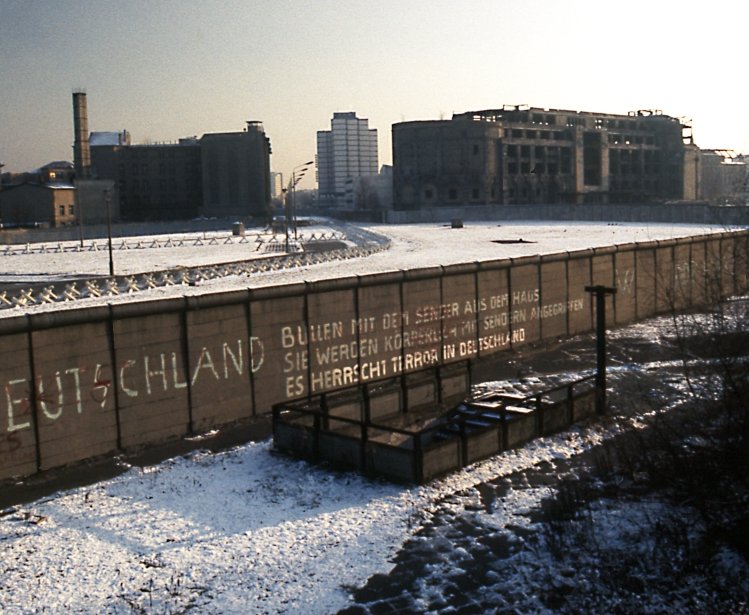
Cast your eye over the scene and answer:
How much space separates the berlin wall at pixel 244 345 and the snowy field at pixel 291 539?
1.60m

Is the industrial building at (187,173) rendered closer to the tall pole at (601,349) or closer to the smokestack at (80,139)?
the smokestack at (80,139)

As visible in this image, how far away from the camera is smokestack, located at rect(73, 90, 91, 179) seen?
5487 inches

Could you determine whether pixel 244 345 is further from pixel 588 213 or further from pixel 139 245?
pixel 588 213

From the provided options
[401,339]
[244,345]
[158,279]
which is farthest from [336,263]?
[244,345]

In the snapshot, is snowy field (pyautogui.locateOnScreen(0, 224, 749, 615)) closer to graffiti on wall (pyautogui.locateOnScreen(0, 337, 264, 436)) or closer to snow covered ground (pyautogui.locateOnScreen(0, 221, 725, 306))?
graffiti on wall (pyautogui.locateOnScreen(0, 337, 264, 436))

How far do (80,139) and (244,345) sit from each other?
13203 centimetres

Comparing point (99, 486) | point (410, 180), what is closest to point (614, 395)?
point (99, 486)

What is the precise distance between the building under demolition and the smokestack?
53.7 m

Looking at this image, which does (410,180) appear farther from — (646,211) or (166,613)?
(166,613)

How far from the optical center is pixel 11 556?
12586 mm

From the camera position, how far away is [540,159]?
14612 cm

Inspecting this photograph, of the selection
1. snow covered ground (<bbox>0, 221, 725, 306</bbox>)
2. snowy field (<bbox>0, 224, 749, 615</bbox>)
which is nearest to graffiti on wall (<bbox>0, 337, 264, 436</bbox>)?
snowy field (<bbox>0, 224, 749, 615</bbox>)

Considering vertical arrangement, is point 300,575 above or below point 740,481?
below

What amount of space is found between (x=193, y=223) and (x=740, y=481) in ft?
377
